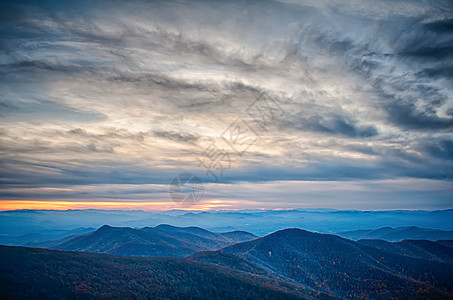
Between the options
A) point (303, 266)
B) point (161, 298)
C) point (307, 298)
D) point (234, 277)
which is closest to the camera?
point (161, 298)

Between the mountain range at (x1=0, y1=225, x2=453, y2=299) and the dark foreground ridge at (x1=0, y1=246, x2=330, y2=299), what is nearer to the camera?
the dark foreground ridge at (x1=0, y1=246, x2=330, y2=299)

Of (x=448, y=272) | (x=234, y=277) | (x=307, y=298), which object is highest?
(x=234, y=277)

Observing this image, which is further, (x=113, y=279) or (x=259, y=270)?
(x=259, y=270)

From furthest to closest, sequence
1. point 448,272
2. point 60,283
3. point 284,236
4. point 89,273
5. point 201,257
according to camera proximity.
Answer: point 284,236, point 448,272, point 201,257, point 89,273, point 60,283

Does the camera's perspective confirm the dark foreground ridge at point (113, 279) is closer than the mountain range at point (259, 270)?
Yes

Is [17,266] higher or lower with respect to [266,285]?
higher

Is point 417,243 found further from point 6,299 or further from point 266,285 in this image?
point 6,299

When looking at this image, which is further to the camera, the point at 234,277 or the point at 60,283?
the point at 234,277

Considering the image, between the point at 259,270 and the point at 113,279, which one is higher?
the point at 113,279

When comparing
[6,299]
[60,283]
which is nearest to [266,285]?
[60,283]

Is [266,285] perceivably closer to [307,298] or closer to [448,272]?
[307,298]

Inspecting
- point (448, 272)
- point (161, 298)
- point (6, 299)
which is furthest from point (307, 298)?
point (448, 272)
